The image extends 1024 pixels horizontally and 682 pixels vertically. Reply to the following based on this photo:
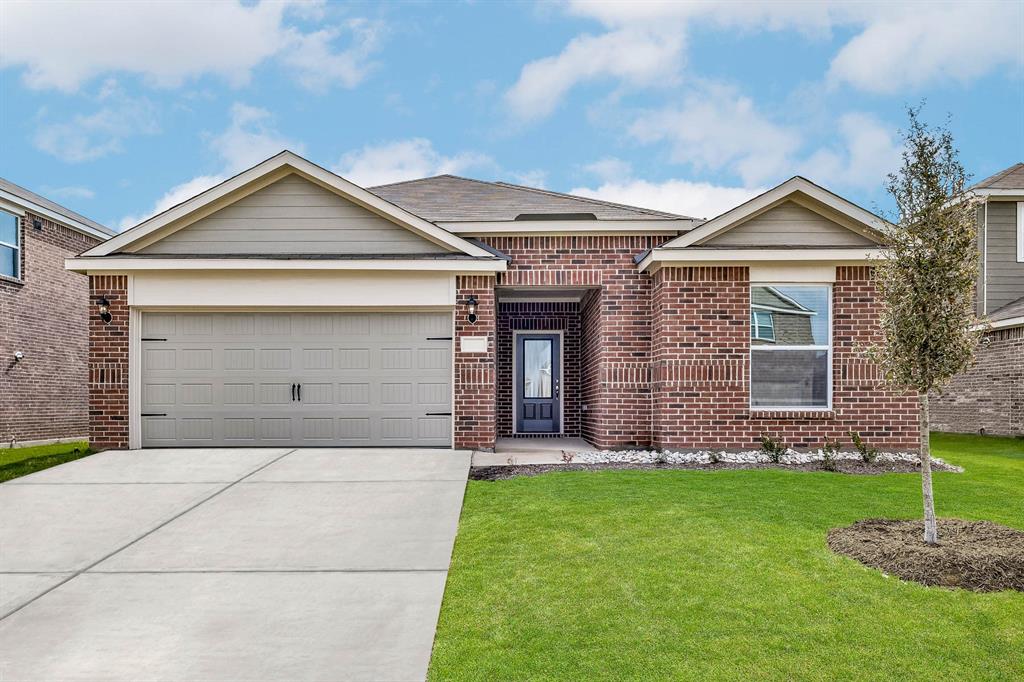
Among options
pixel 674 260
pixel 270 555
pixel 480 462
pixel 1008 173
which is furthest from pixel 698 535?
pixel 1008 173

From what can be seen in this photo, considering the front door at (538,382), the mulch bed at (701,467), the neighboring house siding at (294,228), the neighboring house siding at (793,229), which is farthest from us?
the front door at (538,382)

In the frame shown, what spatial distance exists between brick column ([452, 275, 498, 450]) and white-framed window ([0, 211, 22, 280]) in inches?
486

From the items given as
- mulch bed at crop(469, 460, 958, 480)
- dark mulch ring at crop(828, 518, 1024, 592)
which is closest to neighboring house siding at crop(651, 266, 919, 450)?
mulch bed at crop(469, 460, 958, 480)

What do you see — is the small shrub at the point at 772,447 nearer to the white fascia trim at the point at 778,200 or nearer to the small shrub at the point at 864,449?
the small shrub at the point at 864,449

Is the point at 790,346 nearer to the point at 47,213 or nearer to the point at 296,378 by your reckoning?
the point at 296,378

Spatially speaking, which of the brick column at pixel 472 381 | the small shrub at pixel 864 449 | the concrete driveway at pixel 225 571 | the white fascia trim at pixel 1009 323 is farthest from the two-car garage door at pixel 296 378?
the white fascia trim at pixel 1009 323

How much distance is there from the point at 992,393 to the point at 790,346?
896 centimetres

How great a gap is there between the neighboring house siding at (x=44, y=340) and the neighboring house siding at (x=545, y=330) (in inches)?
A: 454

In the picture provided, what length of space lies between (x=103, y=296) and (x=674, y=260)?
31.3 feet

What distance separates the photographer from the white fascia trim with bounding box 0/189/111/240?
16891 millimetres

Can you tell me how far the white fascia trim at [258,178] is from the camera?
1212 cm

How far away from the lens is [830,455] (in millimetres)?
10836

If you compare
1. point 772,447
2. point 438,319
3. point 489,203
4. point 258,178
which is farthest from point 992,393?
point 258,178

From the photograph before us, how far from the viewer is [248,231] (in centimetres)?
1241
